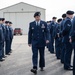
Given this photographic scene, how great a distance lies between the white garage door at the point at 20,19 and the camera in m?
56.4

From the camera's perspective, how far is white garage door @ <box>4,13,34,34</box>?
56438mm

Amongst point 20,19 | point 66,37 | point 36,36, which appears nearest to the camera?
point 36,36

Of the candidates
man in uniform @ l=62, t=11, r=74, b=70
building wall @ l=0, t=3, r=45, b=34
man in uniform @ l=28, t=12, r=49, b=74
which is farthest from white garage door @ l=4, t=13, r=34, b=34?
man in uniform @ l=28, t=12, r=49, b=74

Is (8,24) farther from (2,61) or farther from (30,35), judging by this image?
(30,35)

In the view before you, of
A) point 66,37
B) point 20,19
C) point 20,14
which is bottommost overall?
point 66,37

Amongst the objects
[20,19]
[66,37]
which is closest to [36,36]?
[66,37]

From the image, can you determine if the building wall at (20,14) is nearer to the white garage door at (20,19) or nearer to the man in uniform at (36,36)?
the white garage door at (20,19)

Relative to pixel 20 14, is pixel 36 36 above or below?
below

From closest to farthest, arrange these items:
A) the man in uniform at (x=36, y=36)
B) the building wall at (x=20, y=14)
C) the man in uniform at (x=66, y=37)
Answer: the man in uniform at (x=36, y=36)
the man in uniform at (x=66, y=37)
the building wall at (x=20, y=14)

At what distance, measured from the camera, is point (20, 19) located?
56938mm

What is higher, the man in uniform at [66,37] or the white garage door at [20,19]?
the white garage door at [20,19]

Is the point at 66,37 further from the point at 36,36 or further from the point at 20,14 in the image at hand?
the point at 20,14

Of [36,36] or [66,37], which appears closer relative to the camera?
[36,36]

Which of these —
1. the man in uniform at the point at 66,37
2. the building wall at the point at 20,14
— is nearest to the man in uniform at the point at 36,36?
the man in uniform at the point at 66,37
